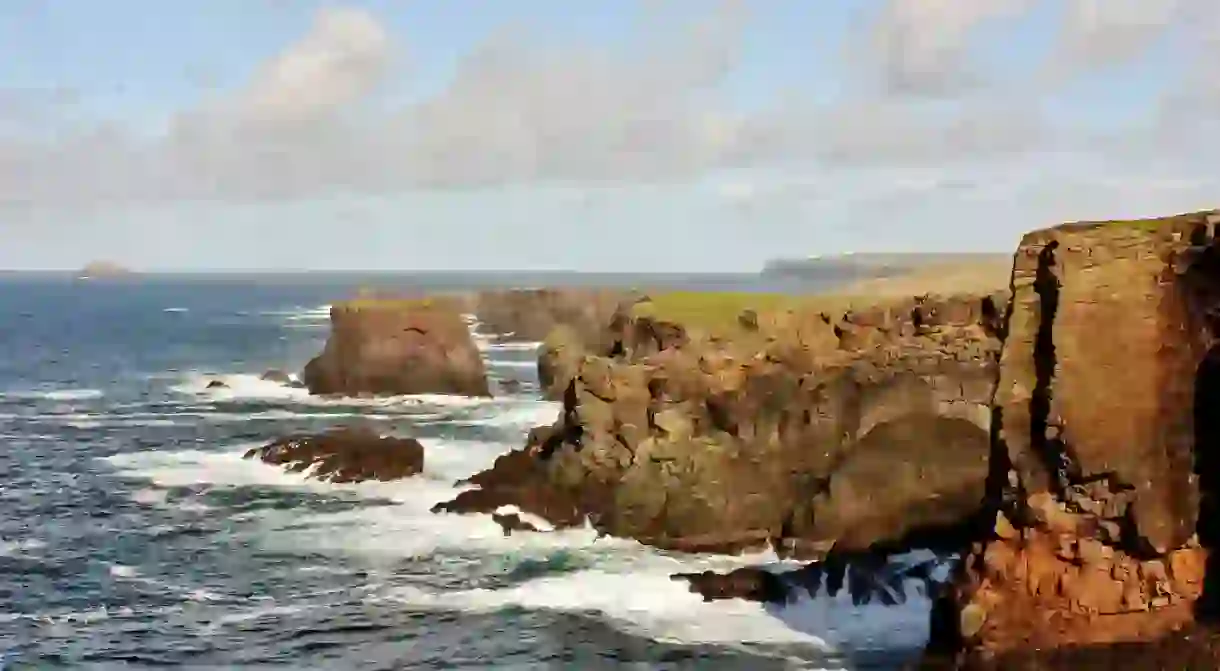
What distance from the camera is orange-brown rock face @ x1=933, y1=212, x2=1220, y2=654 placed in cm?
2384

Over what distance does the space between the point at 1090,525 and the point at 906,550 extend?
11.6 m

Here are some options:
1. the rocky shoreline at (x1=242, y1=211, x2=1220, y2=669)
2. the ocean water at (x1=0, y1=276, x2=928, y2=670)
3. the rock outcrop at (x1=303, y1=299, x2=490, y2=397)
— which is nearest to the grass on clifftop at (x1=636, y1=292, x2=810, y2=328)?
the rocky shoreline at (x1=242, y1=211, x2=1220, y2=669)

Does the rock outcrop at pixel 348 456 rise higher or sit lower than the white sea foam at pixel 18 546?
higher

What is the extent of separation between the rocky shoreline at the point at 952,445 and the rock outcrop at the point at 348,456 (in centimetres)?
44

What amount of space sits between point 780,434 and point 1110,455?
58.6 feet

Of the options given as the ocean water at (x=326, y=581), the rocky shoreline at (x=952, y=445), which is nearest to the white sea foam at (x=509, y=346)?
the ocean water at (x=326, y=581)

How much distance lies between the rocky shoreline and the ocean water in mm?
1841

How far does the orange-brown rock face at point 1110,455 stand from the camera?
23.8 m

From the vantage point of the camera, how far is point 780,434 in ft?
137

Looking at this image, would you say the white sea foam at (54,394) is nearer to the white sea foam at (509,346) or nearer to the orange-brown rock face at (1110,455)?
the white sea foam at (509,346)

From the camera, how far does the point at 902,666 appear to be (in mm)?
28141

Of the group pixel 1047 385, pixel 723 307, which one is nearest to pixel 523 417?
pixel 723 307

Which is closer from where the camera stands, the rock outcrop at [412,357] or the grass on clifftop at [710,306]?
the grass on clifftop at [710,306]

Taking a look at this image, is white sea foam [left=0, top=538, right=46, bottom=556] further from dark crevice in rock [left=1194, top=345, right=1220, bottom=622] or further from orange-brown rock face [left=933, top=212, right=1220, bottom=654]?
dark crevice in rock [left=1194, top=345, right=1220, bottom=622]
